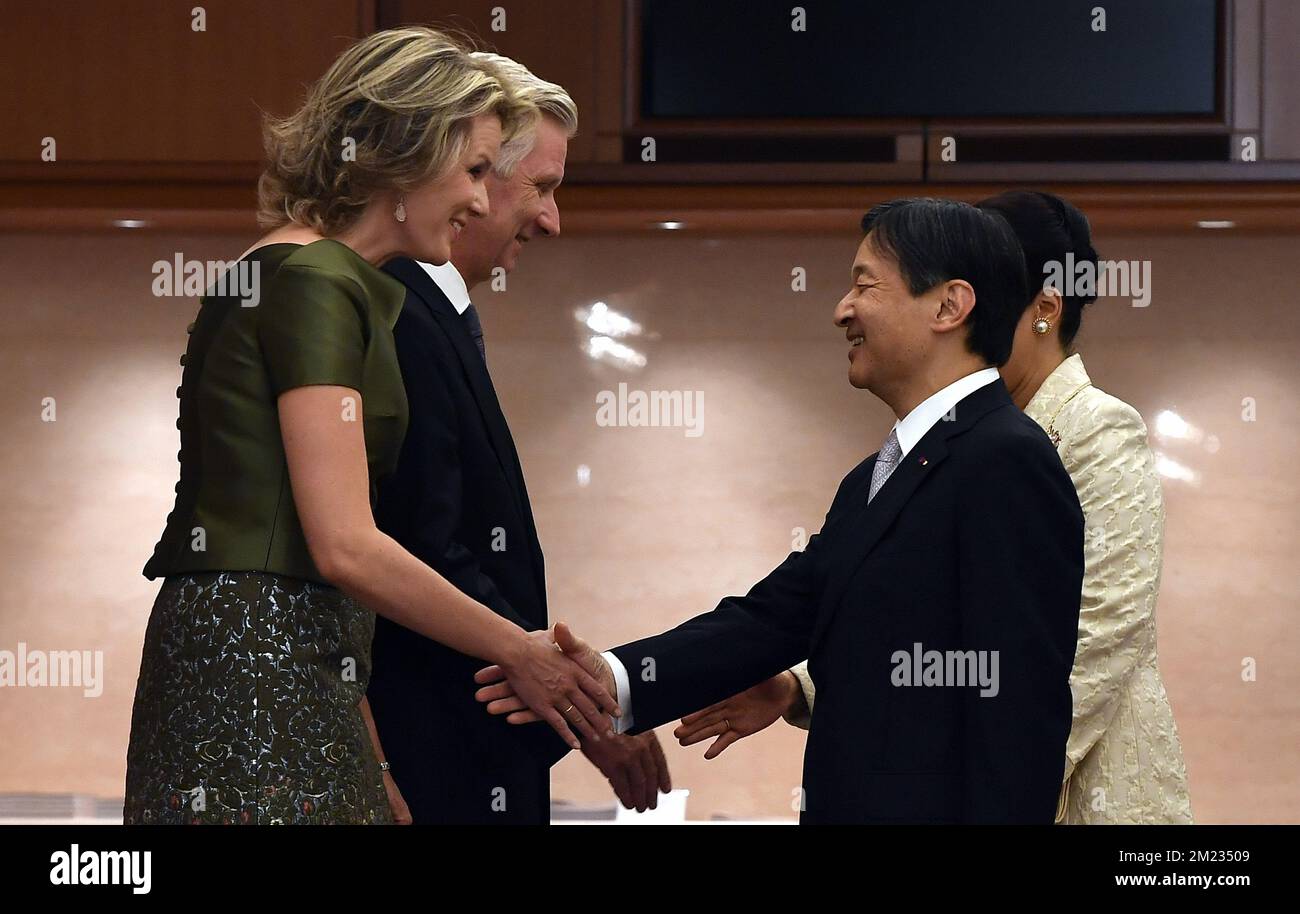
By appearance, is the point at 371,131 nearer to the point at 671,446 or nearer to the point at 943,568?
the point at 943,568

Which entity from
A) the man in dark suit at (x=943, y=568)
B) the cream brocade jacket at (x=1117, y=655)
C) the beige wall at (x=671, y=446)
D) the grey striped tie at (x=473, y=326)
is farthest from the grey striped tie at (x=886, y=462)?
the beige wall at (x=671, y=446)

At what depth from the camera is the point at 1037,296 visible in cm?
144

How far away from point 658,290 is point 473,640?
4.25 feet

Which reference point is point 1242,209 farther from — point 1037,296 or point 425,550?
point 425,550

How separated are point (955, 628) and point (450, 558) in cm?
45

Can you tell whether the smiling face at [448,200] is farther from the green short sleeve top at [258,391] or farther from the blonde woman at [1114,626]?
the blonde woman at [1114,626]

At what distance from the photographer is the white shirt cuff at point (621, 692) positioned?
1.45m

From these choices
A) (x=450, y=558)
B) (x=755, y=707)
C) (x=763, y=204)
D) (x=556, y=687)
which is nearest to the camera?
(x=450, y=558)

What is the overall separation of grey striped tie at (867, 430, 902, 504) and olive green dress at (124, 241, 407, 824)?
422 millimetres

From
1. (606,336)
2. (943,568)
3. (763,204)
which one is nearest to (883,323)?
(943,568)

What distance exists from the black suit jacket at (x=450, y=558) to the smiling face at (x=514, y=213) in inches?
5.7

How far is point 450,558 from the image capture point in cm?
129

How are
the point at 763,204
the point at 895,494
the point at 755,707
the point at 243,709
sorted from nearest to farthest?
the point at 243,709
the point at 895,494
the point at 755,707
the point at 763,204
